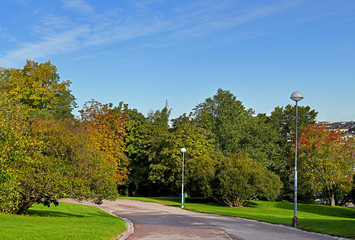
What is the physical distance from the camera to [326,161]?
47.2 meters

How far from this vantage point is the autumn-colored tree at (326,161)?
46875 millimetres

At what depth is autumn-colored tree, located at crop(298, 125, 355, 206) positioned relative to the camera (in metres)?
46.9

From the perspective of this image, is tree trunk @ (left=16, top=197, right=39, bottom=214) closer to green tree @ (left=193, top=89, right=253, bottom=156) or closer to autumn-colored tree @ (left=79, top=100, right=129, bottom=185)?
autumn-colored tree @ (left=79, top=100, right=129, bottom=185)

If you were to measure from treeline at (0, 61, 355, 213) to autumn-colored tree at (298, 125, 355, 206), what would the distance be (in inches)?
5.1

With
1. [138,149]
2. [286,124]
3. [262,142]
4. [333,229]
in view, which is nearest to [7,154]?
[333,229]

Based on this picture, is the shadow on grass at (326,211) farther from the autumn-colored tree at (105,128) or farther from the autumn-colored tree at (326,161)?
the autumn-colored tree at (105,128)

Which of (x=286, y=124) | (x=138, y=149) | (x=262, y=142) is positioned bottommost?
(x=138, y=149)

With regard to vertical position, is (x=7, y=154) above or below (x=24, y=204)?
above

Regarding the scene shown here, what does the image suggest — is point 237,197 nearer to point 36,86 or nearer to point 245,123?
point 245,123

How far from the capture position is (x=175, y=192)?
56.2 meters

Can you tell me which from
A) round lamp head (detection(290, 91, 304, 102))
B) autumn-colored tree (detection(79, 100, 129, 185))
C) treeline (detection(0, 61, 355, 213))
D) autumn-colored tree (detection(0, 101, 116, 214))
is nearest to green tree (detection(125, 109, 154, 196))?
treeline (detection(0, 61, 355, 213))

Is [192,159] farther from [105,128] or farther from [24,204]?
[24,204]

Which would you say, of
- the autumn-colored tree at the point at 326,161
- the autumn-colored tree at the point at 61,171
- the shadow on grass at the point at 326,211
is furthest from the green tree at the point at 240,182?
the autumn-colored tree at the point at 61,171

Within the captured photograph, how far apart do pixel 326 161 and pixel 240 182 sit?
1483 centimetres
